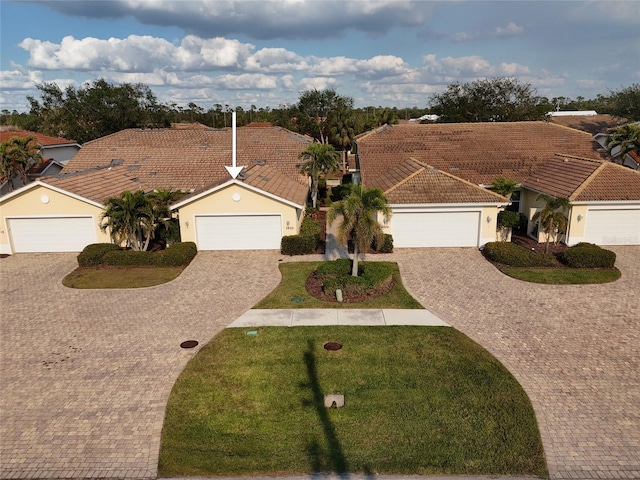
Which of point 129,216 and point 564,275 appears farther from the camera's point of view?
point 129,216

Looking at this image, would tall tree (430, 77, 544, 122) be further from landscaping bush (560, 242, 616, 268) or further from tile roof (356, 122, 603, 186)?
landscaping bush (560, 242, 616, 268)

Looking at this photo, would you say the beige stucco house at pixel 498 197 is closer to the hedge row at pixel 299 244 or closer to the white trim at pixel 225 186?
the hedge row at pixel 299 244

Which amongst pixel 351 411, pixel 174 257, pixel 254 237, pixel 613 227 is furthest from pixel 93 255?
pixel 613 227

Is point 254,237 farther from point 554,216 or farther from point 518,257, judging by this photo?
point 554,216

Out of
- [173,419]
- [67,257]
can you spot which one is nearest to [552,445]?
[173,419]

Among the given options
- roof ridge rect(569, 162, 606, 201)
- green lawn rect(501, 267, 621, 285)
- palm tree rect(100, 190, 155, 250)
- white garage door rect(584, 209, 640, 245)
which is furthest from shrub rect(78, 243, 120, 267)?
white garage door rect(584, 209, 640, 245)

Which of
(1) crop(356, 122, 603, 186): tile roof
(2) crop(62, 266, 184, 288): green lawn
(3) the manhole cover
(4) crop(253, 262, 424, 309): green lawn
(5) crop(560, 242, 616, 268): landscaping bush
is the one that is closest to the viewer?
(3) the manhole cover
